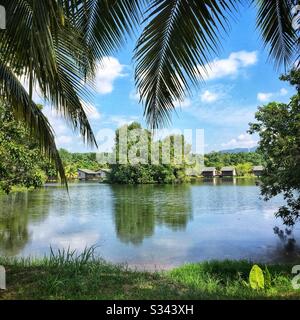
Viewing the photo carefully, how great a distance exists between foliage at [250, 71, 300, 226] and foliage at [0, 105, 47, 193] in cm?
515

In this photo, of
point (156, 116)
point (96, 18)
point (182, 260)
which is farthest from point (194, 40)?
point (182, 260)

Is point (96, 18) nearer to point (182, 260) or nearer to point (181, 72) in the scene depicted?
point (181, 72)

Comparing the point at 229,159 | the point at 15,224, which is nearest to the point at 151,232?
the point at 15,224

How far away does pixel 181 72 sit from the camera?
284 centimetres

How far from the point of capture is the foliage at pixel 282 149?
805cm

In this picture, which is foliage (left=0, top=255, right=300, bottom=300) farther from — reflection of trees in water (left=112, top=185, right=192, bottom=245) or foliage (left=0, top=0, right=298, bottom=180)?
reflection of trees in water (left=112, top=185, right=192, bottom=245)

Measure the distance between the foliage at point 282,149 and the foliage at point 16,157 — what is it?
515 centimetres

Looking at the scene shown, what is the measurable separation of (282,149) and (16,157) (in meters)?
5.70

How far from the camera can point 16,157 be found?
27.4 ft

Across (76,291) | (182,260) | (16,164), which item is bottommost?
(182,260)

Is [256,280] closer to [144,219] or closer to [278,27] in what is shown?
[278,27]

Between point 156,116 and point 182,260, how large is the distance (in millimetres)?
5834

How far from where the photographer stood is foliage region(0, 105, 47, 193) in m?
7.96
